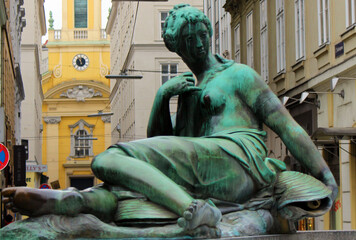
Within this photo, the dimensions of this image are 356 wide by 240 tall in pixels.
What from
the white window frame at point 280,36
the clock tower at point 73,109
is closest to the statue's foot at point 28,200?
the white window frame at point 280,36

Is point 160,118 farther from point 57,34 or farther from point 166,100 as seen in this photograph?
point 57,34

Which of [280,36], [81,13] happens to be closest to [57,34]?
[81,13]

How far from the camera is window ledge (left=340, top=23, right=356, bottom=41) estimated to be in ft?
60.9

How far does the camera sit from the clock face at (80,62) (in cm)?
7889

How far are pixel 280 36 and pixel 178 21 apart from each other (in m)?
21.8

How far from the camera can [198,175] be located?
3.98 metres

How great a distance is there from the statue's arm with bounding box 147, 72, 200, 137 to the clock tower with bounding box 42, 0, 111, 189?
7134 centimetres

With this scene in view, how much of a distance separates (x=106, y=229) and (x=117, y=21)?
66.9 m

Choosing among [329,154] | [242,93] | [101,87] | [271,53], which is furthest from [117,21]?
[242,93]

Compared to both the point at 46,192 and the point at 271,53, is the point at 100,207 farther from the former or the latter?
the point at 271,53

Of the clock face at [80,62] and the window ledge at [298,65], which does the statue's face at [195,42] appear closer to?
the window ledge at [298,65]

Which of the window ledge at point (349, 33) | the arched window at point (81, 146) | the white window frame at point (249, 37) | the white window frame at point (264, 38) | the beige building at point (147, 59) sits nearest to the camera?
the window ledge at point (349, 33)

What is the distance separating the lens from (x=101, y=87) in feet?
255

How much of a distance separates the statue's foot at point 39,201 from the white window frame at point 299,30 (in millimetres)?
20158
